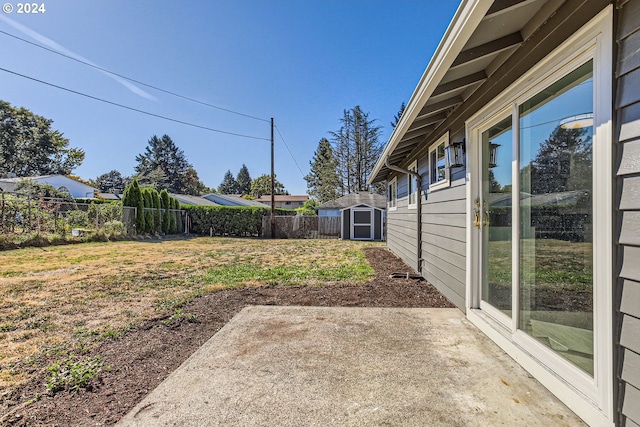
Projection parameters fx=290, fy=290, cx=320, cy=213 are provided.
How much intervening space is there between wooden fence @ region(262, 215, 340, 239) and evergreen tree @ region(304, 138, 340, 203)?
1043 centimetres

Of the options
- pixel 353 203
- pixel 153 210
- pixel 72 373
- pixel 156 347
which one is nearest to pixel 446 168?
pixel 156 347

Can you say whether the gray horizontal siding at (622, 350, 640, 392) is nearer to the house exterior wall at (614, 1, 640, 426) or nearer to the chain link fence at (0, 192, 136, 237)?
the house exterior wall at (614, 1, 640, 426)

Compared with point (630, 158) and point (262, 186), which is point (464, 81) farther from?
point (262, 186)

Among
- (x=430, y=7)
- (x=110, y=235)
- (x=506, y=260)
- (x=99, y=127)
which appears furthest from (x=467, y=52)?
(x=99, y=127)

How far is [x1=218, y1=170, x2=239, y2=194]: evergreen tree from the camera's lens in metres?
61.9

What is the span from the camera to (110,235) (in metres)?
11.9

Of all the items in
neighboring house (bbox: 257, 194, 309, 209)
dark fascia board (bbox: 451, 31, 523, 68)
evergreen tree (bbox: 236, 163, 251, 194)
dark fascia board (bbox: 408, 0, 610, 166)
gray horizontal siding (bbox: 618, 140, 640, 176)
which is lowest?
gray horizontal siding (bbox: 618, 140, 640, 176)

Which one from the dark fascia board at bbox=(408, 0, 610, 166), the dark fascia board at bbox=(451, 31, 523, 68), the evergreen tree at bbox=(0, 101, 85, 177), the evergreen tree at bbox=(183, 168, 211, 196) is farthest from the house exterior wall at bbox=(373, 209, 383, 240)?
the evergreen tree at bbox=(183, 168, 211, 196)

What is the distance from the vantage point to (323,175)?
27.5 m

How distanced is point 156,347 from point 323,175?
2559 cm

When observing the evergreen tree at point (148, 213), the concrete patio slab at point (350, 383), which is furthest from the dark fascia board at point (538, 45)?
the evergreen tree at point (148, 213)

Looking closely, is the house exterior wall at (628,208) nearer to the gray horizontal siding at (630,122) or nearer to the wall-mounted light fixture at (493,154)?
the gray horizontal siding at (630,122)

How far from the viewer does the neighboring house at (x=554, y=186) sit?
1.23m

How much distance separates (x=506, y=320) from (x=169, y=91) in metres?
17.3
